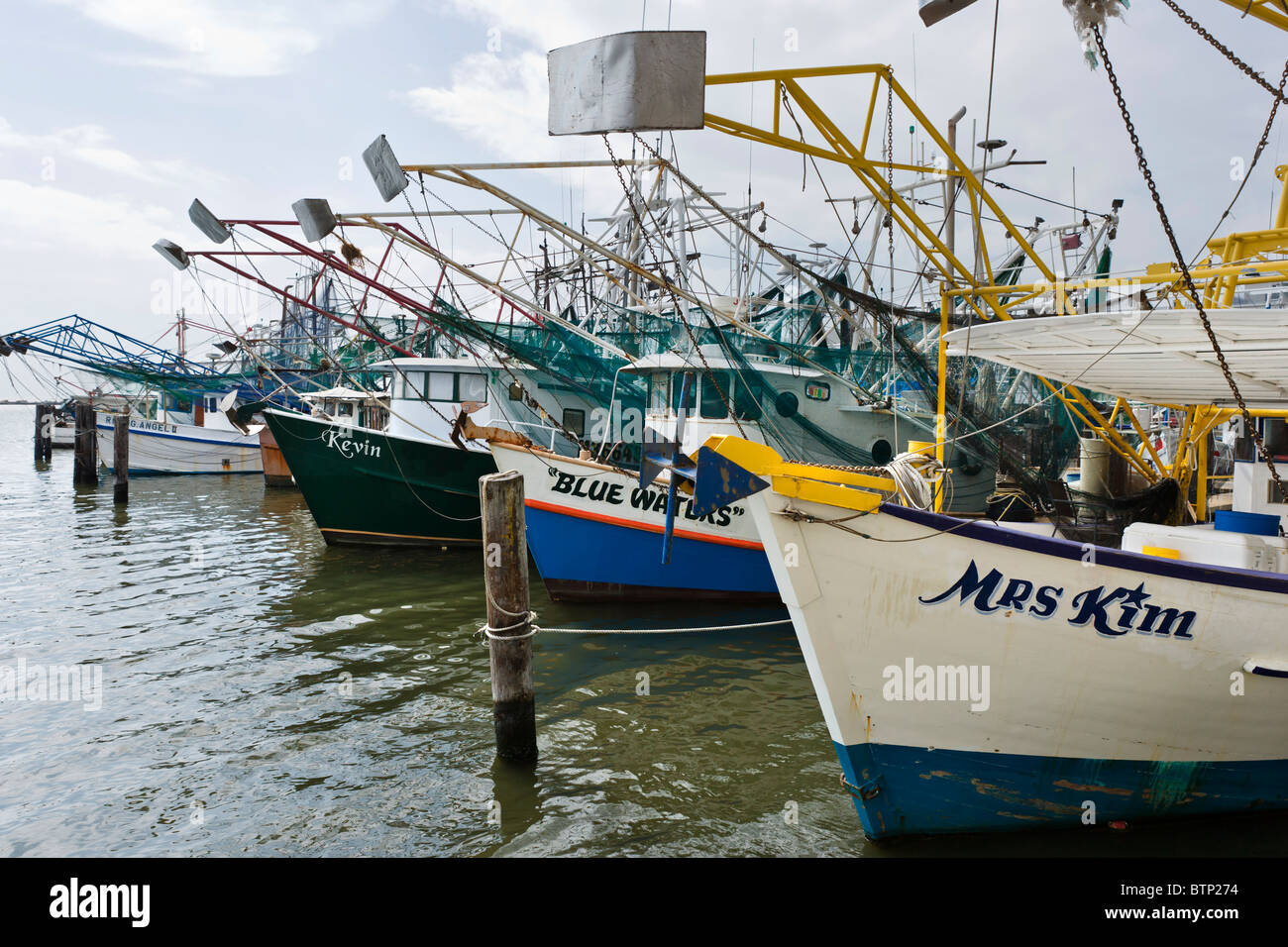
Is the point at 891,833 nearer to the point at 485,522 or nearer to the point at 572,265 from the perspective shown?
the point at 485,522

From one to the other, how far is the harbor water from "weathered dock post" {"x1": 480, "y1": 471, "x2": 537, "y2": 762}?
267mm

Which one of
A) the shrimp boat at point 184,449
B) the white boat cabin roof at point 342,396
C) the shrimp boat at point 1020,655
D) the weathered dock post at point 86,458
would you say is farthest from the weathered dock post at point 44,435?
the shrimp boat at point 1020,655

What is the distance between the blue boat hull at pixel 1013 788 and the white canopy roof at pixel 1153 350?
251 cm

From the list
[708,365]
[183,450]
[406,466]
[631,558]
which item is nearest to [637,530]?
[631,558]

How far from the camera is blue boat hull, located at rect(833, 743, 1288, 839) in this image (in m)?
4.71

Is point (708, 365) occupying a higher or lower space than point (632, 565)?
higher

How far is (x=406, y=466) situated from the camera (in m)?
15.2

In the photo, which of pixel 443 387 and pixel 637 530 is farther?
pixel 443 387

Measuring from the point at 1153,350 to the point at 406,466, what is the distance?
499 inches

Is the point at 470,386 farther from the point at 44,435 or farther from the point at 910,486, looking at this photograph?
the point at 44,435

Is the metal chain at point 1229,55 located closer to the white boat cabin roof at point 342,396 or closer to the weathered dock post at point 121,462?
the white boat cabin roof at point 342,396

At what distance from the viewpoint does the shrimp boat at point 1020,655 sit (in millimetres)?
4465
